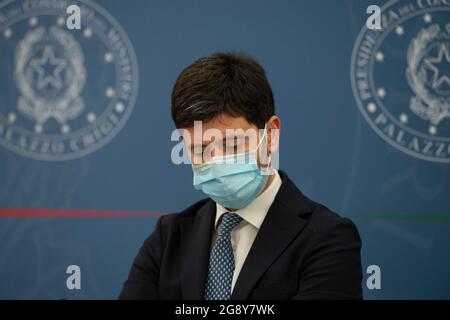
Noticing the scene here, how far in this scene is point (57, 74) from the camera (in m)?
2.42

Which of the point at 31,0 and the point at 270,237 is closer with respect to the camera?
the point at 270,237

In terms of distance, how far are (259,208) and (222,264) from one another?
0.53ft

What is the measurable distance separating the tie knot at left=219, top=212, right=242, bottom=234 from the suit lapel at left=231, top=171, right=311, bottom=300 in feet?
0.24

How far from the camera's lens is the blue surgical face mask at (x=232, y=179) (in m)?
1.45

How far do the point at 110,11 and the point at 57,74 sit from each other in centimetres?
32

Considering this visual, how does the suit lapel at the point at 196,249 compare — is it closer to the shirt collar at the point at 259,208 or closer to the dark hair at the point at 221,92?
the shirt collar at the point at 259,208

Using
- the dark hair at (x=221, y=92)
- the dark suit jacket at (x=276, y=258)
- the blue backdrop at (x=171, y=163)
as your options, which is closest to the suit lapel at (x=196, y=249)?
the dark suit jacket at (x=276, y=258)

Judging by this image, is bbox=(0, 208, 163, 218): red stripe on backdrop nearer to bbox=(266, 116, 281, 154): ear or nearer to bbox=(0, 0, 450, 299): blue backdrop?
bbox=(0, 0, 450, 299): blue backdrop

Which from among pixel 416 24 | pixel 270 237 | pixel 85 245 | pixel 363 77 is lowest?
pixel 85 245

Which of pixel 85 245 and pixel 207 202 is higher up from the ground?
pixel 207 202
